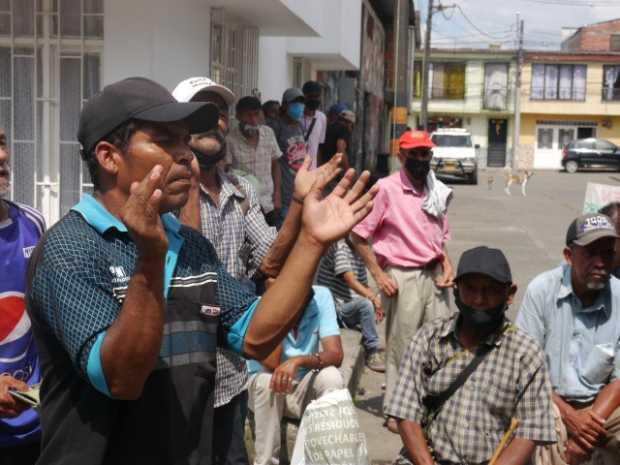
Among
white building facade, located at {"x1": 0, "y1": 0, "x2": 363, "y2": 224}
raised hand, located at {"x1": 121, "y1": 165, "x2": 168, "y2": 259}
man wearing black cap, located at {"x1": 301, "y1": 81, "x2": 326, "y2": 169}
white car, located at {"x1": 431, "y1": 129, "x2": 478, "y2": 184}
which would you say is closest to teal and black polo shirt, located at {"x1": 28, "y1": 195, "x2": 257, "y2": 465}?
raised hand, located at {"x1": 121, "y1": 165, "x2": 168, "y2": 259}

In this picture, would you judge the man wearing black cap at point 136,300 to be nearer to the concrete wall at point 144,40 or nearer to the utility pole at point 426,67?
the concrete wall at point 144,40

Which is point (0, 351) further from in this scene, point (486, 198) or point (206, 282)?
point (486, 198)

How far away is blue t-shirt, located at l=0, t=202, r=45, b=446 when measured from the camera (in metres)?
3.35

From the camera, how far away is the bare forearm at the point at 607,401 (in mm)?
4387

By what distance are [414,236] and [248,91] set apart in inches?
198

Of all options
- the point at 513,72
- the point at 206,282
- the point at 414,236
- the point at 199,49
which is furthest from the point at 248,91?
the point at 513,72

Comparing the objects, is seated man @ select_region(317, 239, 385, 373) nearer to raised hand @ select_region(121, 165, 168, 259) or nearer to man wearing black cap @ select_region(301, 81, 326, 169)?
man wearing black cap @ select_region(301, 81, 326, 169)

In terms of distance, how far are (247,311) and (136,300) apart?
22.5 inches

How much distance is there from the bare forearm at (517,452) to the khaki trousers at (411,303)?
2395 mm

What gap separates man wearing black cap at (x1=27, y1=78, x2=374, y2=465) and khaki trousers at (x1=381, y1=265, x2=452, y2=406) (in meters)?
4.03

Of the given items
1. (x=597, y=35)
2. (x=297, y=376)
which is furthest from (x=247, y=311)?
(x=597, y=35)

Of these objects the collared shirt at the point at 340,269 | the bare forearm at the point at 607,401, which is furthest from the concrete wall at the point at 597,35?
the bare forearm at the point at 607,401

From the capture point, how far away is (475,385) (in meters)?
3.99

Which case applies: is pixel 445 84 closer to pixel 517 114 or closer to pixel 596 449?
pixel 517 114
